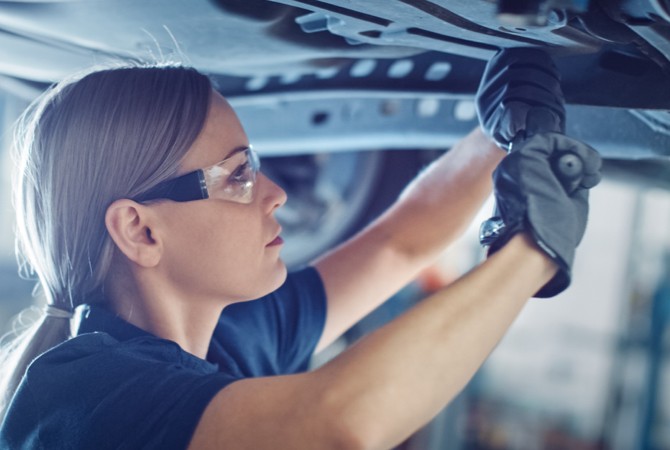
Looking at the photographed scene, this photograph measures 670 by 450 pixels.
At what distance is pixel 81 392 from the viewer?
772 millimetres

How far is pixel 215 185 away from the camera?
91 centimetres

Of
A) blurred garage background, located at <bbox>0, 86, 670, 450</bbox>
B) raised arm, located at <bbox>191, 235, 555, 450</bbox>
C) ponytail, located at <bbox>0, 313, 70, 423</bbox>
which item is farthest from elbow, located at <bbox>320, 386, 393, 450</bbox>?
blurred garage background, located at <bbox>0, 86, 670, 450</bbox>

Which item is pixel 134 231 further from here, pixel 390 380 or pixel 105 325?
pixel 390 380

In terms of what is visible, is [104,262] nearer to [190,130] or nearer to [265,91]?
[190,130]

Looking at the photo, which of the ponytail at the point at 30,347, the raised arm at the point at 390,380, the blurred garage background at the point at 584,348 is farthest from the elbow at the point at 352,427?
the blurred garage background at the point at 584,348

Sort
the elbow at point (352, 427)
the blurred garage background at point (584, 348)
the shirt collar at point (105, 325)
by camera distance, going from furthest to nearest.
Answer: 1. the blurred garage background at point (584, 348)
2. the shirt collar at point (105, 325)
3. the elbow at point (352, 427)

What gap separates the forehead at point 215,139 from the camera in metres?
0.90

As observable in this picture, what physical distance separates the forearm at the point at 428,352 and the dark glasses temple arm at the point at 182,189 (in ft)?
1.01

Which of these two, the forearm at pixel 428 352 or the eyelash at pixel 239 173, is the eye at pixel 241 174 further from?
the forearm at pixel 428 352

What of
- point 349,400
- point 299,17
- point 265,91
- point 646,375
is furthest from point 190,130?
point 646,375

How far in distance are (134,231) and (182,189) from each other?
0.08m

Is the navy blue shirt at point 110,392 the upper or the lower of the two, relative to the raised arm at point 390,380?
lower

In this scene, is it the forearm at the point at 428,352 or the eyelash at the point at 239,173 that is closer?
the forearm at the point at 428,352

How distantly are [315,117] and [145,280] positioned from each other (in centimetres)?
43
